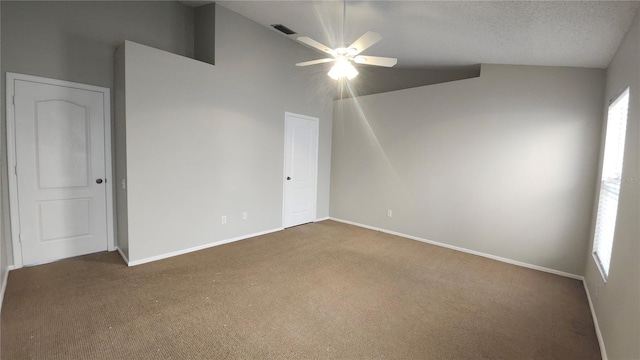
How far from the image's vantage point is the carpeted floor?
201 centimetres

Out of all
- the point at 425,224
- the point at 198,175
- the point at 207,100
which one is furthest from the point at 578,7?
the point at 198,175

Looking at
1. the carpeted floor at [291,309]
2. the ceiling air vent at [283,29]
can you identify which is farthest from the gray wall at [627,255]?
the ceiling air vent at [283,29]

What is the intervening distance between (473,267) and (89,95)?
17.4 ft

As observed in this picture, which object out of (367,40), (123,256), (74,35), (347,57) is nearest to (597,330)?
(367,40)

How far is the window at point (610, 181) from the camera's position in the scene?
241 centimetres

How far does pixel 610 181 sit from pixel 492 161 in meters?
1.32

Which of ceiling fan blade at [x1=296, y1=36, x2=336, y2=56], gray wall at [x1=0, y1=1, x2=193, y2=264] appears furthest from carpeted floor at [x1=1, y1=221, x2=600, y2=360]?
ceiling fan blade at [x1=296, y1=36, x2=336, y2=56]

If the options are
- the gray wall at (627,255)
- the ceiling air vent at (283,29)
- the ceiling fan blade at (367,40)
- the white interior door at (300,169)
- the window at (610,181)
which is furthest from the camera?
the white interior door at (300,169)

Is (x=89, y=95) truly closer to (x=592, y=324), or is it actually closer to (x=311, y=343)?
(x=311, y=343)

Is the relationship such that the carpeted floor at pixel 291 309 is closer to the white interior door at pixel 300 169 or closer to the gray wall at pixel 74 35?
the gray wall at pixel 74 35

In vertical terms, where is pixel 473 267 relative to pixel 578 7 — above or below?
below

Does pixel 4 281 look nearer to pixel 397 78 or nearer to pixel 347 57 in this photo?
pixel 347 57

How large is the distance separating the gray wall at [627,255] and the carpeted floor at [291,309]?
346mm

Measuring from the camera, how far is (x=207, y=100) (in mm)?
3799
